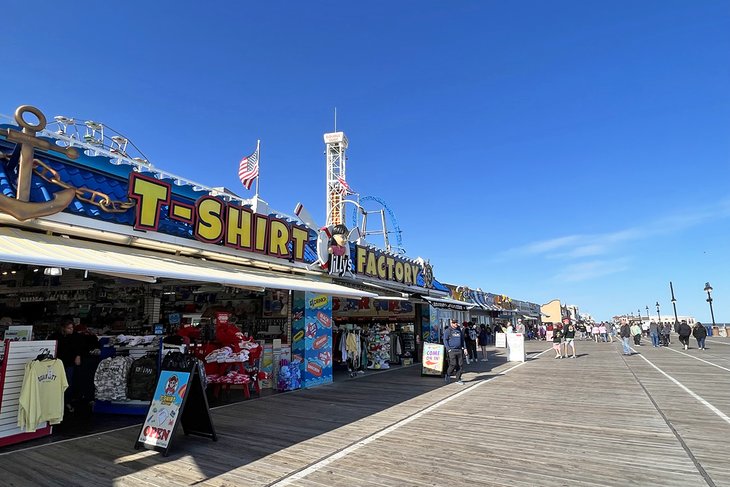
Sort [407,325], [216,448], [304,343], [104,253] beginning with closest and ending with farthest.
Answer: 1. [216,448]
2. [104,253]
3. [304,343]
4. [407,325]

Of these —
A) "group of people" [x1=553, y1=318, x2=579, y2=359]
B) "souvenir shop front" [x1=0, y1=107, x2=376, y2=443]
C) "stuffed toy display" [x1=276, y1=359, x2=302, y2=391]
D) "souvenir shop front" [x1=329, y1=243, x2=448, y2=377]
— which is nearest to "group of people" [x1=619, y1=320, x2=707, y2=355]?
"group of people" [x1=553, y1=318, x2=579, y2=359]

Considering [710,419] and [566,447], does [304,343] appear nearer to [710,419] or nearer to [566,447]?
[566,447]

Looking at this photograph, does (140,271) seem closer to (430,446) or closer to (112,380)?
(112,380)

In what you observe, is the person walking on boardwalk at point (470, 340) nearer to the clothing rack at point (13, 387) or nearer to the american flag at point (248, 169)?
the american flag at point (248, 169)

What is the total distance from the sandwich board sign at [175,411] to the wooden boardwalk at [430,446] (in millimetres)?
176

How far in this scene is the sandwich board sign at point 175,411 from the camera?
5.35 m

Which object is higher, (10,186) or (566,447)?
(10,186)

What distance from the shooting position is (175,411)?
542cm

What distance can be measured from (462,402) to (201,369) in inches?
218

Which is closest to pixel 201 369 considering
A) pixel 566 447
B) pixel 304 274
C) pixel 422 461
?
pixel 422 461

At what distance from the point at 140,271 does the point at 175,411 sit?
1913mm

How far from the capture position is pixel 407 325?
68.9 feet

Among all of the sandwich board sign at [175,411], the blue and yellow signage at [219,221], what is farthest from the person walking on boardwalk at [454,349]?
the sandwich board sign at [175,411]

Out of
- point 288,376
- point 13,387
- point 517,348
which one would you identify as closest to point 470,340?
point 517,348
